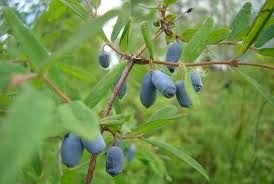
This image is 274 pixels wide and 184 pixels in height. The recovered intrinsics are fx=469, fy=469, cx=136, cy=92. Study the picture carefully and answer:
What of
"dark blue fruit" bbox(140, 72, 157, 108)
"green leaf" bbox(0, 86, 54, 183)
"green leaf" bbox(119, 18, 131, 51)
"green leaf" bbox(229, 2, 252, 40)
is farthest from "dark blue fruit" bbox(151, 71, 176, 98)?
"green leaf" bbox(0, 86, 54, 183)

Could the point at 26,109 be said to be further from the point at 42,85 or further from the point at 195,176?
the point at 195,176

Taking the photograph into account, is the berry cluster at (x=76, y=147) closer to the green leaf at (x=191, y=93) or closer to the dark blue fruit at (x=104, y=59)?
the green leaf at (x=191, y=93)

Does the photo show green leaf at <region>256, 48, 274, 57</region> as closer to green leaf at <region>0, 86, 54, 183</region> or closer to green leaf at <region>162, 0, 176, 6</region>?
green leaf at <region>162, 0, 176, 6</region>

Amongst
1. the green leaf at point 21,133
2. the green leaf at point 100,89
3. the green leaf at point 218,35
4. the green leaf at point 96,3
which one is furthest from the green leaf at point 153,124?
the green leaf at point 21,133

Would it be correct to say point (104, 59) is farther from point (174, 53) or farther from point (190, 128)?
point (190, 128)

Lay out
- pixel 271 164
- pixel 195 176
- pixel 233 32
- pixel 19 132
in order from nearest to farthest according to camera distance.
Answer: pixel 19 132
pixel 233 32
pixel 271 164
pixel 195 176

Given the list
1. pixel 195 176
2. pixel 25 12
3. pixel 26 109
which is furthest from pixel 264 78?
pixel 26 109
